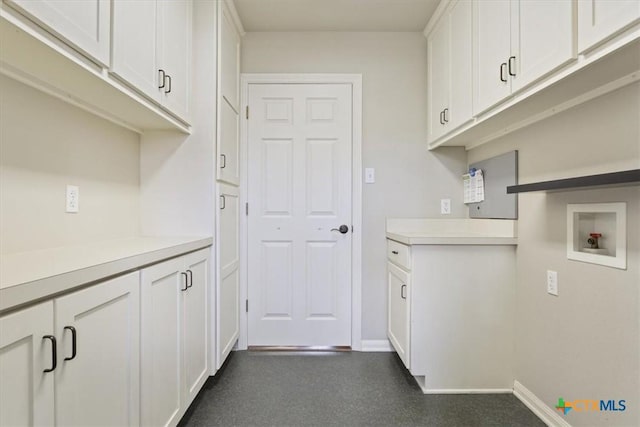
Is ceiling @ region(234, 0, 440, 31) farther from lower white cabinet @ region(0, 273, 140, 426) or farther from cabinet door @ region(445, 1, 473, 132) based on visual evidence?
lower white cabinet @ region(0, 273, 140, 426)

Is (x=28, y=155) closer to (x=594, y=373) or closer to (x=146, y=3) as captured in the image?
(x=146, y=3)

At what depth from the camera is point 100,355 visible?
0.95m

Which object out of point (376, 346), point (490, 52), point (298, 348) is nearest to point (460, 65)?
point (490, 52)

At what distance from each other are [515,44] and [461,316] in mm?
1408

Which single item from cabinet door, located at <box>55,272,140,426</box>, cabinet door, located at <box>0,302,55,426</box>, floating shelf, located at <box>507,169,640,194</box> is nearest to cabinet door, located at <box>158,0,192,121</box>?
cabinet door, located at <box>55,272,140,426</box>

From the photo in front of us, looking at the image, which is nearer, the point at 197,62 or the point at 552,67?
the point at 552,67

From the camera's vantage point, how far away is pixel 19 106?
1.14 m

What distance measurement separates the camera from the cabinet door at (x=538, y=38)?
1.08 metres

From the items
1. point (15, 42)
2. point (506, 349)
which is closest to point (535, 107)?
point (506, 349)

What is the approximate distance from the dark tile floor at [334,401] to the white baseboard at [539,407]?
35 mm

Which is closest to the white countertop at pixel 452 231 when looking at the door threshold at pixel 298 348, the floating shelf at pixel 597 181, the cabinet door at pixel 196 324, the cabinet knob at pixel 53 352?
the floating shelf at pixel 597 181

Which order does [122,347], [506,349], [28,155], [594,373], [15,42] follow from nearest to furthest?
[15,42] < [122,347] < [28,155] < [594,373] < [506,349]

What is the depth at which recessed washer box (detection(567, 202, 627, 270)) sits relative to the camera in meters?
1.21

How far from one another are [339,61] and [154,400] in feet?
7.95
